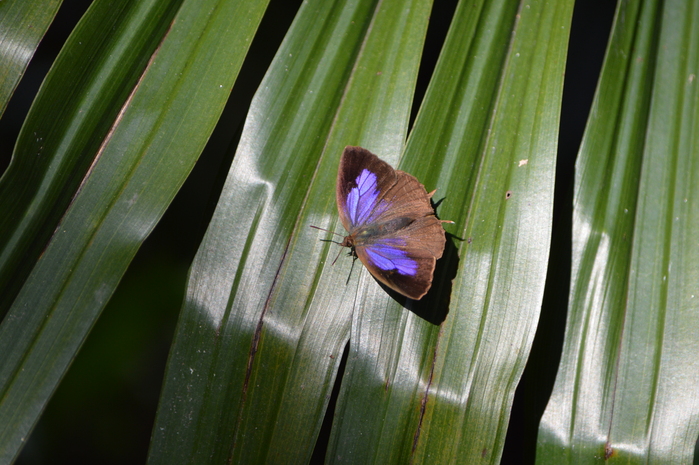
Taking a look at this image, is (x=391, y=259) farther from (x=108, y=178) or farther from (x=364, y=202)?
(x=108, y=178)

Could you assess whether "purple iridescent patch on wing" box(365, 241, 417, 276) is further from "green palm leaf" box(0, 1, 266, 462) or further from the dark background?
the dark background

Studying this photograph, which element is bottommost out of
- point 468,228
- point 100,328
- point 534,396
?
point 100,328

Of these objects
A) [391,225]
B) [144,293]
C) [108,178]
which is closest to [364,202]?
[391,225]

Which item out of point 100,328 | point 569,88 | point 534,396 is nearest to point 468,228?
point 534,396

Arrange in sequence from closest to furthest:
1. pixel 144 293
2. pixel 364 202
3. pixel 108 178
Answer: pixel 108 178
pixel 364 202
pixel 144 293

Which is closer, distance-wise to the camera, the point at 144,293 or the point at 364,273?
the point at 364,273

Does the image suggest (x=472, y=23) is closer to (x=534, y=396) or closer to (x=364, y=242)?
(x=364, y=242)

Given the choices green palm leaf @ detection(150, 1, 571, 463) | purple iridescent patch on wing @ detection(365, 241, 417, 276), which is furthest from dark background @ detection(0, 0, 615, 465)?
purple iridescent patch on wing @ detection(365, 241, 417, 276)
